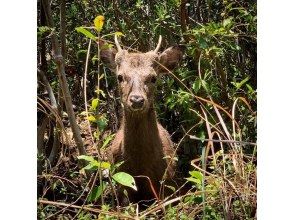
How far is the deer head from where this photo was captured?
5326mm

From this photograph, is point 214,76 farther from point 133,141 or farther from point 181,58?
point 133,141

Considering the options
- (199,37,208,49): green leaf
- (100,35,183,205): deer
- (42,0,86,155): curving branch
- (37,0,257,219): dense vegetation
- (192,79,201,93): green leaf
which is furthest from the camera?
(192,79,201,93): green leaf

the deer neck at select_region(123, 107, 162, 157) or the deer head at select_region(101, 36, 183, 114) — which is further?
the deer neck at select_region(123, 107, 162, 157)

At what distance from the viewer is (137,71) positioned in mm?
5715

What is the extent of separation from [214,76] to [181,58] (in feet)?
1.57

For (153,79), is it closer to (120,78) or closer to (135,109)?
(120,78)

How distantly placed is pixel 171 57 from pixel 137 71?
0.53 m

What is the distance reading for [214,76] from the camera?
6.35 m

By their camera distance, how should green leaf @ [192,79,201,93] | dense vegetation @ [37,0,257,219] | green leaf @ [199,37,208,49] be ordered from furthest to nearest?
green leaf @ [192,79,201,93], green leaf @ [199,37,208,49], dense vegetation @ [37,0,257,219]

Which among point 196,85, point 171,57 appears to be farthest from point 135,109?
point 171,57

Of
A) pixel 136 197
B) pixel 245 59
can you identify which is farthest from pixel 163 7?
pixel 136 197

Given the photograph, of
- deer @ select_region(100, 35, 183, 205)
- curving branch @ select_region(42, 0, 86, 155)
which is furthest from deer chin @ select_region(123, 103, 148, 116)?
curving branch @ select_region(42, 0, 86, 155)

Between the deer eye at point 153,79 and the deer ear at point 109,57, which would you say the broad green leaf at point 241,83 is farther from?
the deer ear at point 109,57

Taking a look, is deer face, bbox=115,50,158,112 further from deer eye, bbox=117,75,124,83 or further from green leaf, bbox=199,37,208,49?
green leaf, bbox=199,37,208,49
